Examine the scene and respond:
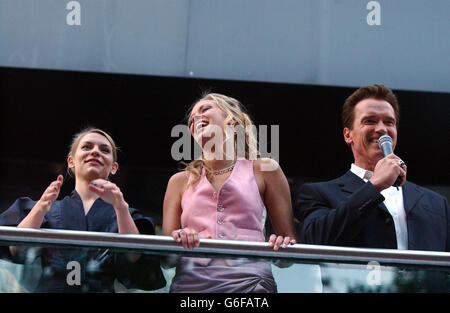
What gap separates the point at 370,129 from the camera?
3.29m

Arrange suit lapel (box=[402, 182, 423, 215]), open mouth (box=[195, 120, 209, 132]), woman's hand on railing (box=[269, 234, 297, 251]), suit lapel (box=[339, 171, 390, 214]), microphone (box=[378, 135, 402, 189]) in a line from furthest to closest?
open mouth (box=[195, 120, 209, 132]), suit lapel (box=[339, 171, 390, 214]), suit lapel (box=[402, 182, 423, 215]), microphone (box=[378, 135, 402, 189]), woman's hand on railing (box=[269, 234, 297, 251])

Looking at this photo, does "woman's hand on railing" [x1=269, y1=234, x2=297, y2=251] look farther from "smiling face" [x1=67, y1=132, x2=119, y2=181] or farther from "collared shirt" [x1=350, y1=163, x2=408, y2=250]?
"smiling face" [x1=67, y1=132, x2=119, y2=181]

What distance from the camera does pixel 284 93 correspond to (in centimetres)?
607

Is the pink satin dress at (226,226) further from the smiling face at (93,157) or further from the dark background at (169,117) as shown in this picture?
the dark background at (169,117)

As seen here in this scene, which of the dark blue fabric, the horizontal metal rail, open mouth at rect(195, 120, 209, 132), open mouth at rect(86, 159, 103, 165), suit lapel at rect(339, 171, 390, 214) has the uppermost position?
open mouth at rect(195, 120, 209, 132)

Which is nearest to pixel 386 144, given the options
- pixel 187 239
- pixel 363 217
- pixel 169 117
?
pixel 363 217

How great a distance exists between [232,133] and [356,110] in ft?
2.00

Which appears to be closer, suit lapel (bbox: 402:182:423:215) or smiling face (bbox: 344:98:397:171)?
suit lapel (bbox: 402:182:423:215)

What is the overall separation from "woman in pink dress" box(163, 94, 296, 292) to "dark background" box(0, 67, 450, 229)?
2572 millimetres

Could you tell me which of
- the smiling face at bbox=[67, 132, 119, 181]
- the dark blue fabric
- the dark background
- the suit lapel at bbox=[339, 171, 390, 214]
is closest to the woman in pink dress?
the dark blue fabric

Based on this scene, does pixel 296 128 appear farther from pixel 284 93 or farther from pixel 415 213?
pixel 415 213

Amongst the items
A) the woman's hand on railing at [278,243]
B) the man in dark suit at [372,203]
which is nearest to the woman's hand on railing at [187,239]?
the woman's hand on railing at [278,243]

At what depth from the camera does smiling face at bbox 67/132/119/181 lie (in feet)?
11.2

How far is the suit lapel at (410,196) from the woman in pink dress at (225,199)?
509mm
